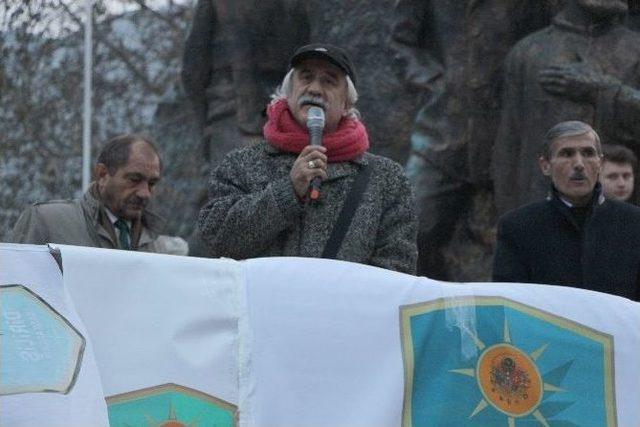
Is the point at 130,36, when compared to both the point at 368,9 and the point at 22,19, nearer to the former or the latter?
→ the point at 22,19

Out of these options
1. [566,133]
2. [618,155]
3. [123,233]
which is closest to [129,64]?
[618,155]

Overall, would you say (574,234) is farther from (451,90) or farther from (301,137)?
(451,90)

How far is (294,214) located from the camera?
5270 mm

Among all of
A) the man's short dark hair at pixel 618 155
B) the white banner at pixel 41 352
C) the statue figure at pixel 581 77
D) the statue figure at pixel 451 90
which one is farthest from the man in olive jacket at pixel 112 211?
the statue figure at pixel 451 90

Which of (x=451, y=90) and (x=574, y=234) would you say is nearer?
(x=574, y=234)

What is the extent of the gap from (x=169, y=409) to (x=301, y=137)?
139cm

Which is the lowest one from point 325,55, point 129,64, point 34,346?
point 34,346

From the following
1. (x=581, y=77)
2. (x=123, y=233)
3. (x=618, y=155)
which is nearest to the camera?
(x=123, y=233)

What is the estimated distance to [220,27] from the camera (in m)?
12.4

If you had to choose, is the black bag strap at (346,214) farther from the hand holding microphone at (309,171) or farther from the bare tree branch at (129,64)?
the bare tree branch at (129,64)

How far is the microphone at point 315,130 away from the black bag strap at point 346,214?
117mm

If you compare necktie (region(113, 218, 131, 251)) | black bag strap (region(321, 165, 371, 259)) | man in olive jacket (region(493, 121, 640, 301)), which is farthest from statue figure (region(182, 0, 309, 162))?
black bag strap (region(321, 165, 371, 259))

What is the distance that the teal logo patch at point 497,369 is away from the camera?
444 centimetres

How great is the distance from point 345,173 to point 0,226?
8203mm
